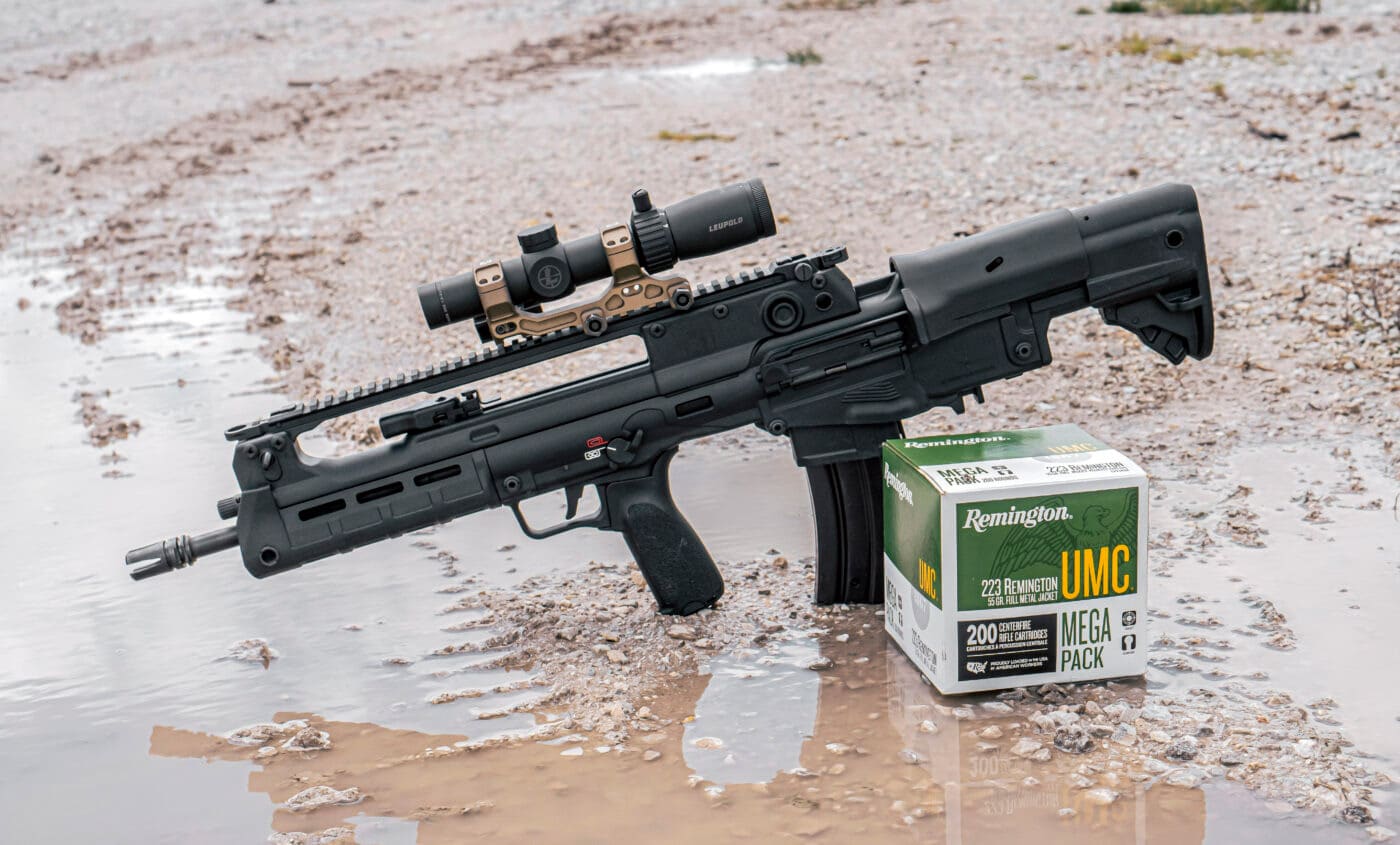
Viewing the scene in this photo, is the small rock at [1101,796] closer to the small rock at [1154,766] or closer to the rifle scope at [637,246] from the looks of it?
the small rock at [1154,766]

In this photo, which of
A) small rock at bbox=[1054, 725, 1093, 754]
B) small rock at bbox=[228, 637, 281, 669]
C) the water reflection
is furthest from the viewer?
small rock at bbox=[228, 637, 281, 669]

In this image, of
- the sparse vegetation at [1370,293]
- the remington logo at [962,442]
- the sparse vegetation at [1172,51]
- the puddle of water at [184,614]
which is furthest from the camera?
the sparse vegetation at [1172,51]

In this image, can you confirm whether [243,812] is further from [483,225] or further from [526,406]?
[483,225]

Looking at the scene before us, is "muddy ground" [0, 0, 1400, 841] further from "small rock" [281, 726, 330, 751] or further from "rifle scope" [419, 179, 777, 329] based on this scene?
"rifle scope" [419, 179, 777, 329]

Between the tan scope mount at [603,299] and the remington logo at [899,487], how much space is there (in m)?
0.97

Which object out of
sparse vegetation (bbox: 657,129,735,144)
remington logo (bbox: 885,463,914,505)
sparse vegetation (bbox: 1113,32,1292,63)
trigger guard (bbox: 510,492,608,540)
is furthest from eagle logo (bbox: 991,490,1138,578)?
sparse vegetation (bbox: 1113,32,1292,63)

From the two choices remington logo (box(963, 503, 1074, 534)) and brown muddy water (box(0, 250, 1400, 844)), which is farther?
remington logo (box(963, 503, 1074, 534))

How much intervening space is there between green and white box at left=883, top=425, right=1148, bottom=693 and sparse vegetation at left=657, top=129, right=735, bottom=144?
8650 millimetres

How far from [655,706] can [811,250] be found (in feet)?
17.8

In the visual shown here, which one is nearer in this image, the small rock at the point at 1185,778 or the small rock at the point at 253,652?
the small rock at the point at 1185,778

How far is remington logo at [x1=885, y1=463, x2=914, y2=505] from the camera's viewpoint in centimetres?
491

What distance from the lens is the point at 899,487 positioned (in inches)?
197

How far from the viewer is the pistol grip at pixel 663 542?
5293 millimetres

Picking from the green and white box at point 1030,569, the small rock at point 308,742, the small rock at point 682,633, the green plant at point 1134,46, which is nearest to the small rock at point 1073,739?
the green and white box at point 1030,569
